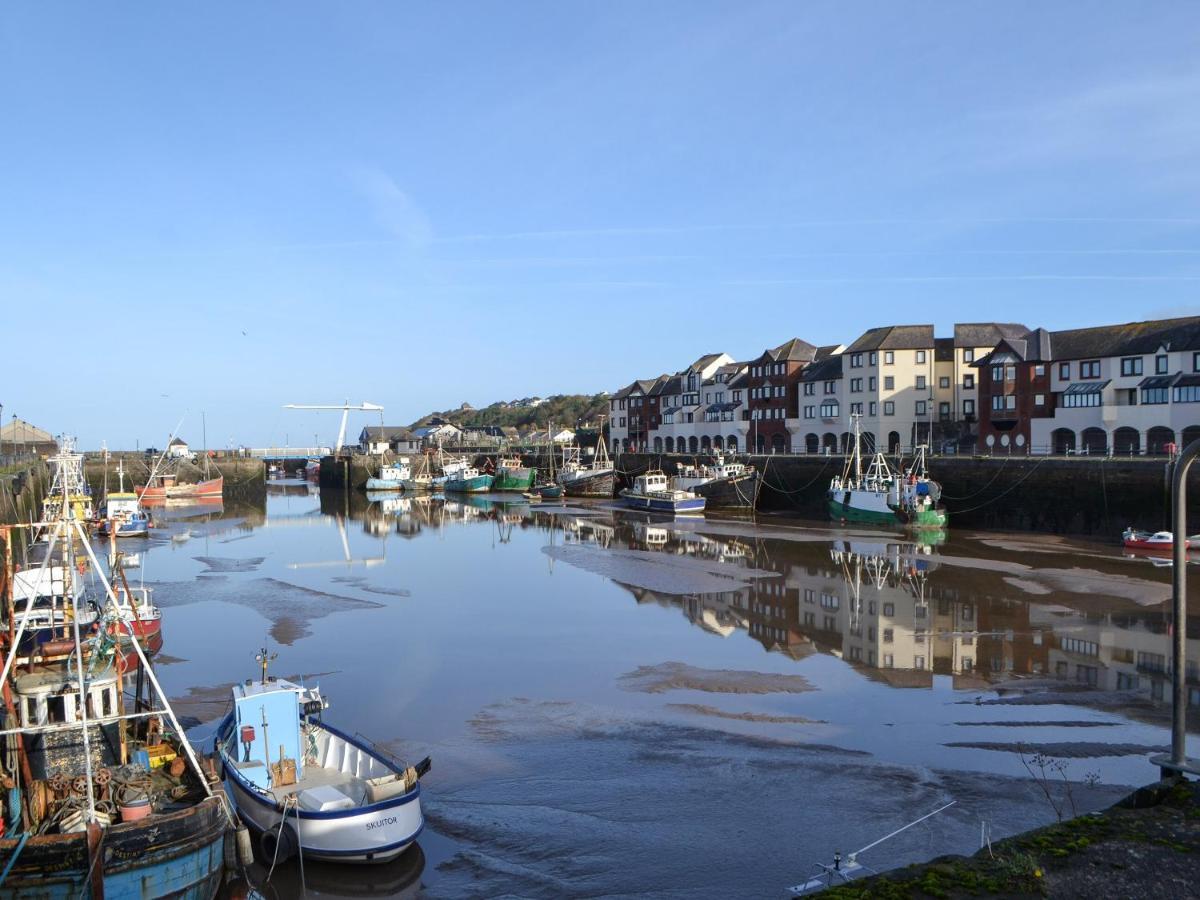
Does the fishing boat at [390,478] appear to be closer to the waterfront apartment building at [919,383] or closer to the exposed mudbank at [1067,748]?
the waterfront apartment building at [919,383]

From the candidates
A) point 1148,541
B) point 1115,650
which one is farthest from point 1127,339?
point 1115,650

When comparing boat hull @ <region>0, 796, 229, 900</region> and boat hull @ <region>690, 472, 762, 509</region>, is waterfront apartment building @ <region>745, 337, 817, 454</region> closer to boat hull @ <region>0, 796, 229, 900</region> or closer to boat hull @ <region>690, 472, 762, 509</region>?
boat hull @ <region>690, 472, 762, 509</region>

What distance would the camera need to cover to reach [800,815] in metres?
13.0

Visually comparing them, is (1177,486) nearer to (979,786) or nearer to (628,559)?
(979,786)

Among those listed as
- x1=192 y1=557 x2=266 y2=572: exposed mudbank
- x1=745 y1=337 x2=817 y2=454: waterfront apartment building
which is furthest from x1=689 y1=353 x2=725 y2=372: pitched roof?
x1=192 y1=557 x2=266 y2=572: exposed mudbank

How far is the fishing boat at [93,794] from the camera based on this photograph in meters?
9.52

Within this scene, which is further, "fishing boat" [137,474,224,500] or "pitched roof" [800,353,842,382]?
"fishing boat" [137,474,224,500]

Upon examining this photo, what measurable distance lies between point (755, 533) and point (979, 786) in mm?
34301

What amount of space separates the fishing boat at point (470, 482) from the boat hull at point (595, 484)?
10.7 meters

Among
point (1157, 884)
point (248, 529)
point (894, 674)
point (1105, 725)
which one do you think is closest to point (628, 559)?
point (894, 674)

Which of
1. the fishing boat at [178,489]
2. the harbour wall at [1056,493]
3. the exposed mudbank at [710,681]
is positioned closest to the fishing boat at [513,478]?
the fishing boat at [178,489]

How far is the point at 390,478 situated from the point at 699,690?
77275 mm

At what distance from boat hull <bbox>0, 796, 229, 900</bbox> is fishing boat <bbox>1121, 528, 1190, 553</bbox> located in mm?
36273

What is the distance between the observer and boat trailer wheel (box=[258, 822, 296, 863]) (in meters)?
11.9
